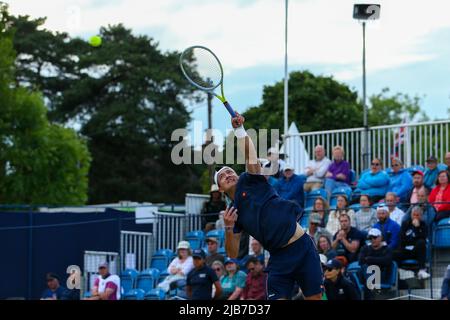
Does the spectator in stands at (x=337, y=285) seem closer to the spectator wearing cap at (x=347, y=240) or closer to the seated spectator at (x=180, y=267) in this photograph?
the spectator wearing cap at (x=347, y=240)

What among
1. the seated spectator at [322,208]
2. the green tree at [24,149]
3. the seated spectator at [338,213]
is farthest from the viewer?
the green tree at [24,149]

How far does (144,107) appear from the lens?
66812 mm

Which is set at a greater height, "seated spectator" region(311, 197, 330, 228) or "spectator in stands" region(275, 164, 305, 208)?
"spectator in stands" region(275, 164, 305, 208)

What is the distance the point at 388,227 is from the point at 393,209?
0.71m

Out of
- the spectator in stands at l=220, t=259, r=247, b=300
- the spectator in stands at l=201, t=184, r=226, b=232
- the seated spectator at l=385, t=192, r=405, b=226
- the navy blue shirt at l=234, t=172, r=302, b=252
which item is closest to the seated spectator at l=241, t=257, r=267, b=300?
the spectator in stands at l=220, t=259, r=247, b=300

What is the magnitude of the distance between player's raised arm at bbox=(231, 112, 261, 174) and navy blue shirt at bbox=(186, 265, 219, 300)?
291 inches

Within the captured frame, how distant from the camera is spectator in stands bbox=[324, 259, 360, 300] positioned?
15672 millimetres

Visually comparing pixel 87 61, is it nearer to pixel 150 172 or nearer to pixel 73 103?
pixel 73 103

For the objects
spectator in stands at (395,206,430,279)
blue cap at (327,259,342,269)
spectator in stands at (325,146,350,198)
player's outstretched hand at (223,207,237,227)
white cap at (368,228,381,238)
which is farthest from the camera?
spectator in stands at (325,146,350,198)

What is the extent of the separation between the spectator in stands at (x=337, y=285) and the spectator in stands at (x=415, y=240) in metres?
1.31

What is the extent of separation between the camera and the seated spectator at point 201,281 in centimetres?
1762

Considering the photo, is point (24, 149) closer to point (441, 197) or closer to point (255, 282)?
point (255, 282)

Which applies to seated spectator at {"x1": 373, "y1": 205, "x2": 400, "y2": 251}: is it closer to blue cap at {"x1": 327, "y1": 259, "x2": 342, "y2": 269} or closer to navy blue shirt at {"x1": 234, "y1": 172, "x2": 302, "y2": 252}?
blue cap at {"x1": 327, "y1": 259, "x2": 342, "y2": 269}

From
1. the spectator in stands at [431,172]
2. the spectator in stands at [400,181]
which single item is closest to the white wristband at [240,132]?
the spectator in stands at [431,172]
